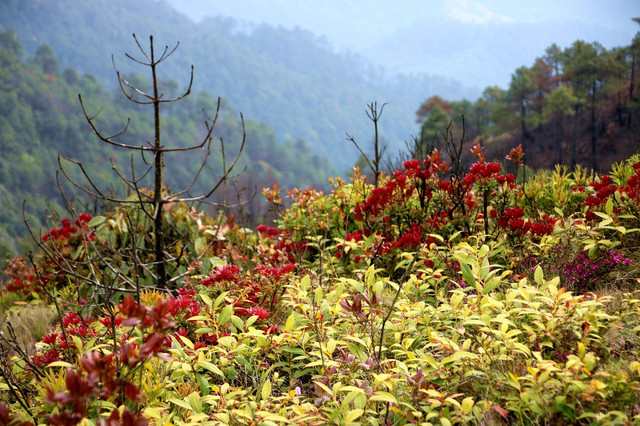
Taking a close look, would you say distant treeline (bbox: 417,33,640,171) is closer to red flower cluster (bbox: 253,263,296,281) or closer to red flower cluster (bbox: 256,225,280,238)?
red flower cluster (bbox: 256,225,280,238)

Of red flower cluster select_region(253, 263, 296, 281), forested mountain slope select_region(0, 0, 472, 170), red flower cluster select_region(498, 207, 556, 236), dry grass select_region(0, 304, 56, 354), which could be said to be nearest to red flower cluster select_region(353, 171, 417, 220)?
red flower cluster select_region(498, 207, 556, 236)

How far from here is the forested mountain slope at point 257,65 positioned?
93.6m

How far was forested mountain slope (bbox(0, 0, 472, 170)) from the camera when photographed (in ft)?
307

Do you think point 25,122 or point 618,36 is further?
point 618,36

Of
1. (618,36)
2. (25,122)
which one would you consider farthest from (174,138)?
(618,36)

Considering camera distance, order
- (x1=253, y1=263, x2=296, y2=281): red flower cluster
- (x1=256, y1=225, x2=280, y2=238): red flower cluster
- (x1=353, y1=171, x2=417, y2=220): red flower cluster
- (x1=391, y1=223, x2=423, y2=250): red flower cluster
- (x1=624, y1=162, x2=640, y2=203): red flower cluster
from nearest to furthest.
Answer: (x1=253, y1=263, x2=296, y2=281): red flower cluster → (x1=624, y1=162, x2=640, y2=203): red flower cluster → (x1=391, y1=223, x2=423, y2=250): red flower cluster → (x1=353, y1=171, x2=417, y2=220): red flower cluster → (x1=256, y1=225, x2=280, y2=238): red flower cluster

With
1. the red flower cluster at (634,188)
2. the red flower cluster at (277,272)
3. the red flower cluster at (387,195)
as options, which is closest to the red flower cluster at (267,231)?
the red flower cluster at (387,195)

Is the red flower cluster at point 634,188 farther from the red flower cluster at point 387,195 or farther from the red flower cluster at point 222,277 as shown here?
the red flower cluster at point 222,277

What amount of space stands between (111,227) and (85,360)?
143 inches

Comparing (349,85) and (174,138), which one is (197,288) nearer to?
(174,138)

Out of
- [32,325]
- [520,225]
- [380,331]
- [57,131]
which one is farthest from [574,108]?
[57,131]

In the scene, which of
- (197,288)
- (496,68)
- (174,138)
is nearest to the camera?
(197,288)

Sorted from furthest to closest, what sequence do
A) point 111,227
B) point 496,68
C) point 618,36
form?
point 618,36 → point 496,68 → point 111,227

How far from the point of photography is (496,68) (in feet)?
594
